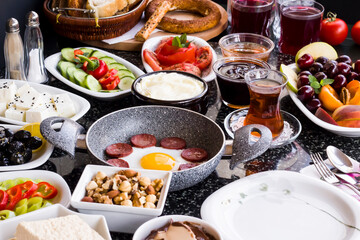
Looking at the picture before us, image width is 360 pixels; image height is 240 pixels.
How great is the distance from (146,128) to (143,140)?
0.22 ft

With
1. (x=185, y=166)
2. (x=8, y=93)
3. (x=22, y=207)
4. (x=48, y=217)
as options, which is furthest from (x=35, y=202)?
(x=8, y=93)

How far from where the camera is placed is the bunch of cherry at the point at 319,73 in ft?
6.91

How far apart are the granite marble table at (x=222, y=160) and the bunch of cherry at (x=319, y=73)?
0.29 feet

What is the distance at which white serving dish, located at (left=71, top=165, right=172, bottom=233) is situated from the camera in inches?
54.0

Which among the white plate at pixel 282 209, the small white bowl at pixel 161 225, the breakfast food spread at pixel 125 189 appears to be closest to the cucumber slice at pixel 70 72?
the breakfast food spread at pixel 125 189

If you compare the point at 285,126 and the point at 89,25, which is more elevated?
the point at 89,25

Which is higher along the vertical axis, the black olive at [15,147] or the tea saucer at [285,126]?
the black olive at [15,147]

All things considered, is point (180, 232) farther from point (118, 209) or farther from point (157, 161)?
point (157, 161)

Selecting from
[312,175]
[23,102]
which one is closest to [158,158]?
[312,175]

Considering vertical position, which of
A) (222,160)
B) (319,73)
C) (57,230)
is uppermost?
(57,230)

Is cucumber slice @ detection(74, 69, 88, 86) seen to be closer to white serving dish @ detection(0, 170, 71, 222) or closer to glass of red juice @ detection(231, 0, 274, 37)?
white serving dish @ detection(0, 170, 71, 222)

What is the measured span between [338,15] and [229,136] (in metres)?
2.03

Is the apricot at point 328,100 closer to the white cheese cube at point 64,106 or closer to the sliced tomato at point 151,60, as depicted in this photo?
the sliced tomato at point 151,60

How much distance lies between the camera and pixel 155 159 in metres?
1.75
